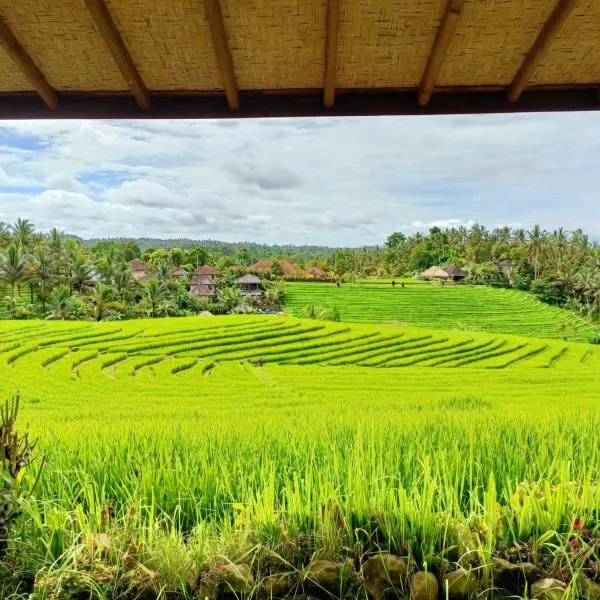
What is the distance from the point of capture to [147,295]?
35094 millimetres

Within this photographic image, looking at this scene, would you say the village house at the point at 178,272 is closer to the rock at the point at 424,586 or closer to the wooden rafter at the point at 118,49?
the wooden rafter at the point at 118,49

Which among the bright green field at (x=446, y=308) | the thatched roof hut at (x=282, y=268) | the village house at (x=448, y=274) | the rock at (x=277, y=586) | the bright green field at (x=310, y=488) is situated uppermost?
the thatched roof hut at (x=282, y=268)

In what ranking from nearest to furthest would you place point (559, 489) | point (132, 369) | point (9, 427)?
point (9, 427) < point (559, 489) < point (132, 369)

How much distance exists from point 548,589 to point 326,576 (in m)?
0.60

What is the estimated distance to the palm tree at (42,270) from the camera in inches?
1255

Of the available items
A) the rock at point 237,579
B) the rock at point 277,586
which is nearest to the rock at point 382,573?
the rock at point 277,586

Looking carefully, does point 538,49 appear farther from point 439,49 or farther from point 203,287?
point 203,287

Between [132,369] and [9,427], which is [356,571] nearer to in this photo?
[9,427]

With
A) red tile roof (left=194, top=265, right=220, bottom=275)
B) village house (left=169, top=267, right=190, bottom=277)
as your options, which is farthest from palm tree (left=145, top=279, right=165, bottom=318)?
red tile roof (left=194, top=265, right=220, bottom=275)

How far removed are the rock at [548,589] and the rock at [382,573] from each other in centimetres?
35

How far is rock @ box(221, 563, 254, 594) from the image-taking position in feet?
4.58

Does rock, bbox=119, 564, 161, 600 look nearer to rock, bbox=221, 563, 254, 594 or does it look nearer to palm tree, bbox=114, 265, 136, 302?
rock, bbox=221, 563, 254, 594

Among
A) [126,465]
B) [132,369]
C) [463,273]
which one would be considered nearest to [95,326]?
[132,369]

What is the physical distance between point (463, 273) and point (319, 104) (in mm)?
50156
